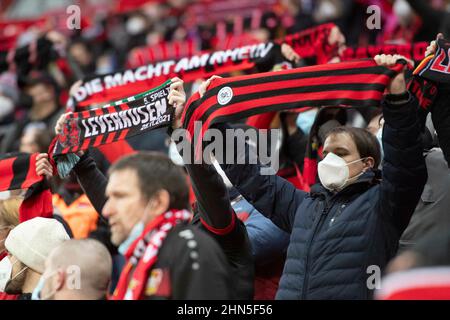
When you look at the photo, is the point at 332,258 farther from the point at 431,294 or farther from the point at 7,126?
the point at 7,126

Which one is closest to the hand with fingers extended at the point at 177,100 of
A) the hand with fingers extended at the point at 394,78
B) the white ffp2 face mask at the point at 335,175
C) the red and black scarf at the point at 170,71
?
the white ffp2 face mask at the point at 335,175

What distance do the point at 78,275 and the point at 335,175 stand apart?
149cm

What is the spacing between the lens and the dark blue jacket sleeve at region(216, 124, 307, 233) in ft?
16.2

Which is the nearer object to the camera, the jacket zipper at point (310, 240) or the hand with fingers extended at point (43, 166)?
the jacket zipper at point (310, 240)

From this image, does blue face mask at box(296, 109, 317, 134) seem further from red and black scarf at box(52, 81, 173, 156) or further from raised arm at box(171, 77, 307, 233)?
red and black scarf at box(52, 81, 173, 156)

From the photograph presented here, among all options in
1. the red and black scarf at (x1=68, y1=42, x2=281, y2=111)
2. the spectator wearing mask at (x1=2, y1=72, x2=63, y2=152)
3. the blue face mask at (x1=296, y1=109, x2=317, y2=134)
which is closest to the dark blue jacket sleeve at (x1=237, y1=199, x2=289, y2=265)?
the blue face mask at (x1=296, y1=109, x2=317, y2=134)

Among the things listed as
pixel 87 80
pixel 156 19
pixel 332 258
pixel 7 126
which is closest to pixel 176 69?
pixel 87 80

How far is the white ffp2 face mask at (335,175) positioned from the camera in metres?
4.64

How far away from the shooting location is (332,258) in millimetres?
4363

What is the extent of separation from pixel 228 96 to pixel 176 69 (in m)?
2.13

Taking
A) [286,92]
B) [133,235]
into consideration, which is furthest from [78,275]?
[286,92]

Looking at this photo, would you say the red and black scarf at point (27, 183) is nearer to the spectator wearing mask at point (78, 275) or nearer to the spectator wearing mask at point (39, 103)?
the spectator wearing mask at point (78, 275)

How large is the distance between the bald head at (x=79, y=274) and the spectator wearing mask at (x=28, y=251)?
0.96 meters

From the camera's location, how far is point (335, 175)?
4.64 metres
